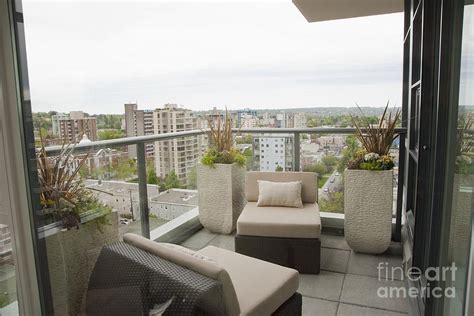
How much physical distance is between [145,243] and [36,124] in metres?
0.67

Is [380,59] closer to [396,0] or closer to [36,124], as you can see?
[396,0]

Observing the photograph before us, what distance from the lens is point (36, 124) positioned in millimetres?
1439

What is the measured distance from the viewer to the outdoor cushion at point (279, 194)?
2.87 metres

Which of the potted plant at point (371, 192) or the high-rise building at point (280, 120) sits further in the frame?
the potted plant at point (371, 192)

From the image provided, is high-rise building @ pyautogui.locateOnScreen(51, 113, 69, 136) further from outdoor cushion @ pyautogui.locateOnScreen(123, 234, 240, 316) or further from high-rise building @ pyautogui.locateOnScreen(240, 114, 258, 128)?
high-rise building @ pyautogui.locateOnScreen(240, 114, 258, 128)

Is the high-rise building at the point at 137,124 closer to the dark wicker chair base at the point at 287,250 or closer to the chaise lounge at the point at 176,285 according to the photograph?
the chaise lounge at the point at 176,285

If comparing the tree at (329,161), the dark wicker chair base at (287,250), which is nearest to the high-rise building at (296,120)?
the tree at (329,161)

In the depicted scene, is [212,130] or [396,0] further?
[212,130]

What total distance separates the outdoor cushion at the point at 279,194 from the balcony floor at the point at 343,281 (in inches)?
14.6

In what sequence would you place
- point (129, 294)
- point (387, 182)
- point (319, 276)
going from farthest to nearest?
point (387, 182) < point (319, 276) < point (129, 294)

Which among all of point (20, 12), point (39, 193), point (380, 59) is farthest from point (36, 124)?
point (380, 59)

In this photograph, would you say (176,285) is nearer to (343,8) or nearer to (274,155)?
(274,155)

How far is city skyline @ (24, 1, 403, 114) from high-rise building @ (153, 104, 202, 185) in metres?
0.08

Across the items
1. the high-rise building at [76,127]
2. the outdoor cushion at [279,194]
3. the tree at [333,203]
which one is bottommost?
the tree at [333,203]
